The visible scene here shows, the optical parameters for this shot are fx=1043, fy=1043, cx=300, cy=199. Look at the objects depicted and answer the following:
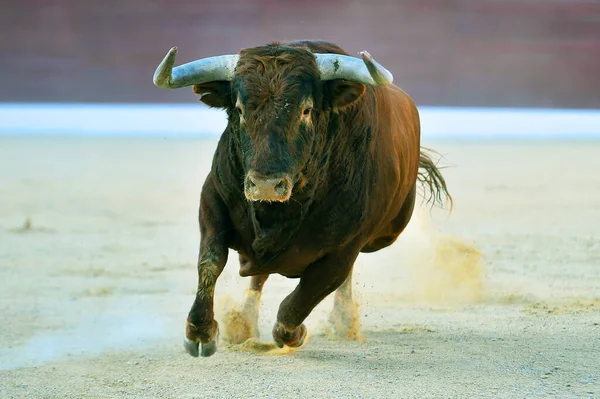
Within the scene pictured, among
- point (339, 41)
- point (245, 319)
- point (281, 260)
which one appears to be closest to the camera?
point (281, 260)

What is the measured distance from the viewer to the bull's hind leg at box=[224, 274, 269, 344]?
432 centimetres

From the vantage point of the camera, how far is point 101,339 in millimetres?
4609

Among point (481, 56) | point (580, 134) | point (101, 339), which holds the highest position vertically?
point (481, 56)

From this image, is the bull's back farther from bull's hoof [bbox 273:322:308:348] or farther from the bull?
bull's hoof [bbox 273:322:308:348]

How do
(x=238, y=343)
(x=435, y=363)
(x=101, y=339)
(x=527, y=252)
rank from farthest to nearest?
(x=527, y=252) < (x=101, y=339) < (x=238, y=343) < (x=435, y=363)

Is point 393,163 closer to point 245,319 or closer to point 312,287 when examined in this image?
point 312,287

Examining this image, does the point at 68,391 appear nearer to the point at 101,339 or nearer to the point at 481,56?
the point at 101,339

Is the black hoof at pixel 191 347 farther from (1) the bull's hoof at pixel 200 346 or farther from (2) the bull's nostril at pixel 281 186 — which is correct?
(2) the bull's nostril at pixel 281 186

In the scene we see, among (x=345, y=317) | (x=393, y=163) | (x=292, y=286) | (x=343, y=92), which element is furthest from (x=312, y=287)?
(x=292, y=286)

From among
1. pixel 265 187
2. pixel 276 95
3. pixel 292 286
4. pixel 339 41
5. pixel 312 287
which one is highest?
pixel 339 41

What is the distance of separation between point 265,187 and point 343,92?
22.1 inches

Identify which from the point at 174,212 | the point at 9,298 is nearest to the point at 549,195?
the point at 174,212

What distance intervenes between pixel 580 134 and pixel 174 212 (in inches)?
250

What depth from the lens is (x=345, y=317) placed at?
14.8 ft
